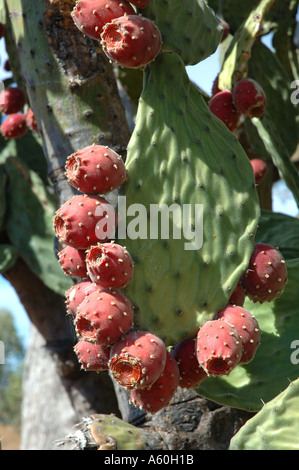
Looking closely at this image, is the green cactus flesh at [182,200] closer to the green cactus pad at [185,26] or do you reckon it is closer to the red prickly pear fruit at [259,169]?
the green cactus pad at [185,26]

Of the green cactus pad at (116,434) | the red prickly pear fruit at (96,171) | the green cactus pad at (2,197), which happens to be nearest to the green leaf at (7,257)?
the green cactus pad at (2,197)

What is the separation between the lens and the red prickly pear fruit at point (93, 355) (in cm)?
125

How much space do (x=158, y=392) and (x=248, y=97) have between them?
0.81 m

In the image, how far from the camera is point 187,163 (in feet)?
4.43

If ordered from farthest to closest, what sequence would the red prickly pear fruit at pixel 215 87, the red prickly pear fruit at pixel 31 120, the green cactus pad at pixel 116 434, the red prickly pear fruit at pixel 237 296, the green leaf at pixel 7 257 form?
the green leaf at pixel 7 257
the red prickly pear fruit at pixel 31 120
the red prickly pear fruit at pixel 215 87
the green cactus pad at pixel 116 434
the red prickly pear fruit at pixel 237 296

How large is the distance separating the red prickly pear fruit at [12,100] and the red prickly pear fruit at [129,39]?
2.65 ft

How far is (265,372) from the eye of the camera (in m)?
1.53

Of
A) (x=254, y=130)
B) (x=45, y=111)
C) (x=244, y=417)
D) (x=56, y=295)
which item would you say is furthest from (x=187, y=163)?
(x=56, y=295)

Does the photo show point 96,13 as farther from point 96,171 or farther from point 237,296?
point 237,296

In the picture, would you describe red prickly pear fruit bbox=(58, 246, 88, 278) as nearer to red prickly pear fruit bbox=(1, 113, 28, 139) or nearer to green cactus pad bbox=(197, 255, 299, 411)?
green cactus pad bbox=(197, 255, 299, 411)

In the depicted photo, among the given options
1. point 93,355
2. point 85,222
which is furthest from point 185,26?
point 93,355

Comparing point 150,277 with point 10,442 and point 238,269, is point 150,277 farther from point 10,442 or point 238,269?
point 10,442

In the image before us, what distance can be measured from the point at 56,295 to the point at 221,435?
111cm

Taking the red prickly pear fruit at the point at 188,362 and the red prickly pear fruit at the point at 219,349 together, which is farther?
the red prickly pear fruit at the point at 188,362
